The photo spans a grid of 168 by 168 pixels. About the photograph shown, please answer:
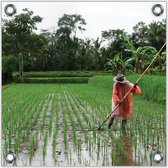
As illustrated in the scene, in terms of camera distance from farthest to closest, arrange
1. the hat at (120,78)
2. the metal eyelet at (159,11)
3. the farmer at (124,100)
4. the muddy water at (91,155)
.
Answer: the farmer at (124,100) < the hat at (120,78) < the muddy water at (91,155) < the metal eyelet at (159,11)

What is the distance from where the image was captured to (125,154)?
12.8 ft

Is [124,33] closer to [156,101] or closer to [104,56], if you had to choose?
[104,56]

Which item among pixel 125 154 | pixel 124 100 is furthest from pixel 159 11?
pixel 124 100

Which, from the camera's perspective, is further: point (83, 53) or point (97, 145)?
point (83, 53)

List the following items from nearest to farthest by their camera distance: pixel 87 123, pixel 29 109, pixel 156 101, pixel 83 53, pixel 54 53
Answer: pixel 83 53 → pixel 54 53 → pixel 87 123 → pixel 29 109 → pixel 156 101

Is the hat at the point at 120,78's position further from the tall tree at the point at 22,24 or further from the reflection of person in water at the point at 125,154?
the tall tree at the point at 22,24

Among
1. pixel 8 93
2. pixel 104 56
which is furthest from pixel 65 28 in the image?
pixel 8 93

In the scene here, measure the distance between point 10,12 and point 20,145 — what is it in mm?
1677

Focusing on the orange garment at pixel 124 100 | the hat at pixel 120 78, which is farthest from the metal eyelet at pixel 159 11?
the orange garment at pixel 124 100

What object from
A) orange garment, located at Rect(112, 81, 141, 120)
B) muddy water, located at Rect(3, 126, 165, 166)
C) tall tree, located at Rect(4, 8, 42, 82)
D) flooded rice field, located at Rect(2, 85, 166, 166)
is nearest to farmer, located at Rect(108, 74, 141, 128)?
orange garment, located at Rect(112, 81, 141, 120)

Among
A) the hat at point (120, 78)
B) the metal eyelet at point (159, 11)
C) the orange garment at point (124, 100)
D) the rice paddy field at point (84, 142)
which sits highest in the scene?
the metal eyelet at point (159, 11)

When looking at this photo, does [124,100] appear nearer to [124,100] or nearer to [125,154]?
[124,100]

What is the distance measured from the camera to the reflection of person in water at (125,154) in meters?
3.55

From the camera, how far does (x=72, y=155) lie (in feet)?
12.8
